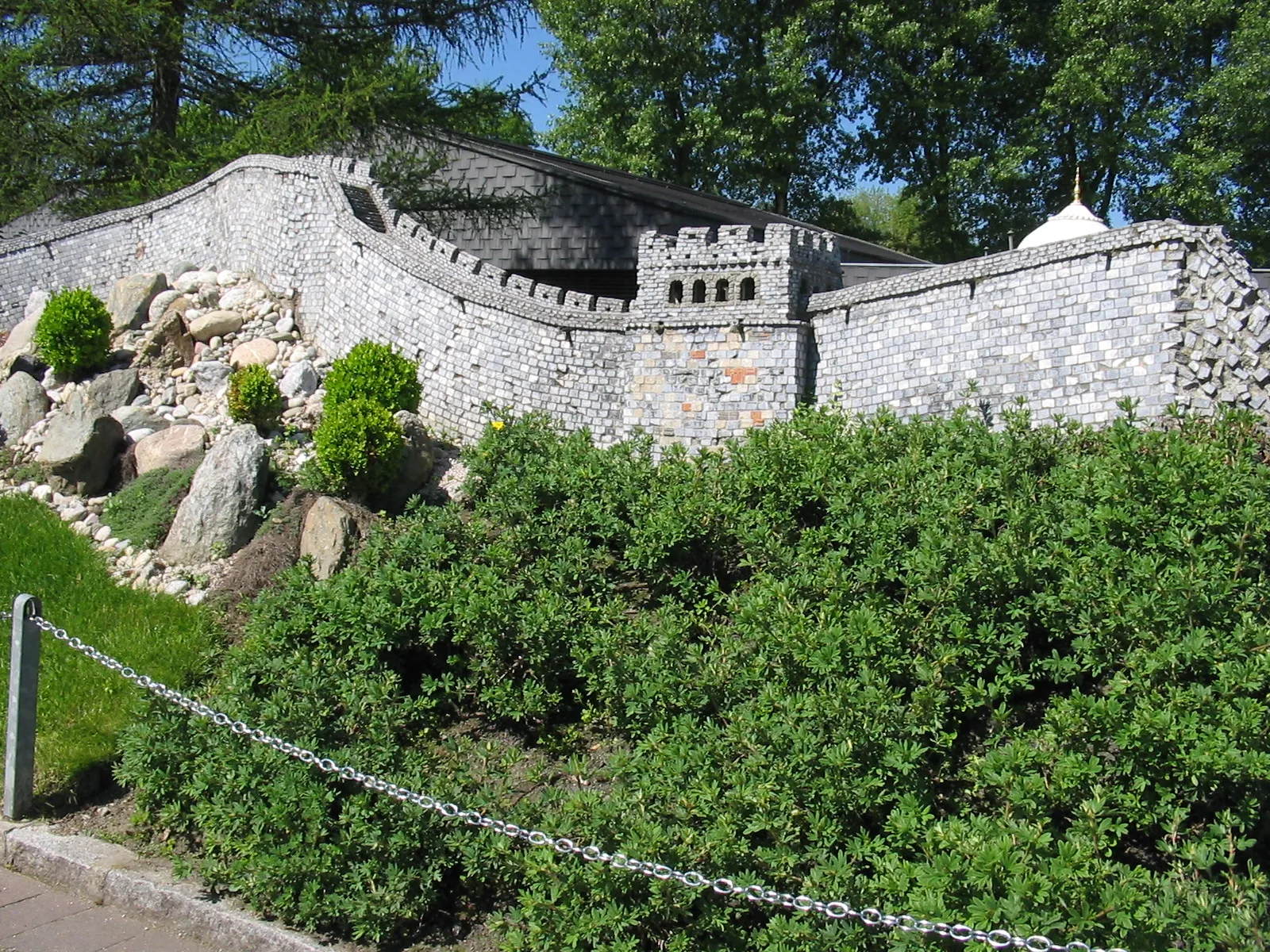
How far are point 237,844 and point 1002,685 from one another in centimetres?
390

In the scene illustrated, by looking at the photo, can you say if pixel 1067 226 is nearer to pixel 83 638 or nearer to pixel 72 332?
pixel 72 332

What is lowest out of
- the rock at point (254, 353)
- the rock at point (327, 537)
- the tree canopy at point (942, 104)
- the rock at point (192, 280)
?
the rock at point (327, 537)

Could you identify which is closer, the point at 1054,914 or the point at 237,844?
A: the point at 1054,914

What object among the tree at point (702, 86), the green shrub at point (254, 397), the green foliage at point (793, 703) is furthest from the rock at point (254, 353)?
the tree at point (702, 86)

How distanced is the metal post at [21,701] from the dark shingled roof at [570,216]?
36.7 feet

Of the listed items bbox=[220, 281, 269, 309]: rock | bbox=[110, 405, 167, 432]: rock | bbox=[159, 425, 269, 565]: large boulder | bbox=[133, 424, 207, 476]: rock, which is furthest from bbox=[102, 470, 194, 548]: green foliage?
bbox=[220, 281, 269, 309]: rock

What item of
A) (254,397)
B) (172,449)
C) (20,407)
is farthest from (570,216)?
(20,407)

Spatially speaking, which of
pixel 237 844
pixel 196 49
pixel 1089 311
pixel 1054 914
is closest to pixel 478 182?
pixel 196 49

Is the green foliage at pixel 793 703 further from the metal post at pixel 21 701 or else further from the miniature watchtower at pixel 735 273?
the miniature watchtower at pixel 735 273

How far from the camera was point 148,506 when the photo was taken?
10.7m

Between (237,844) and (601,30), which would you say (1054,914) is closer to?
(237,844)

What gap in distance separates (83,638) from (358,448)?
268 centimetres

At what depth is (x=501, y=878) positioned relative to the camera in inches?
212

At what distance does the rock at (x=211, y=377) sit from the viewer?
1283cm
